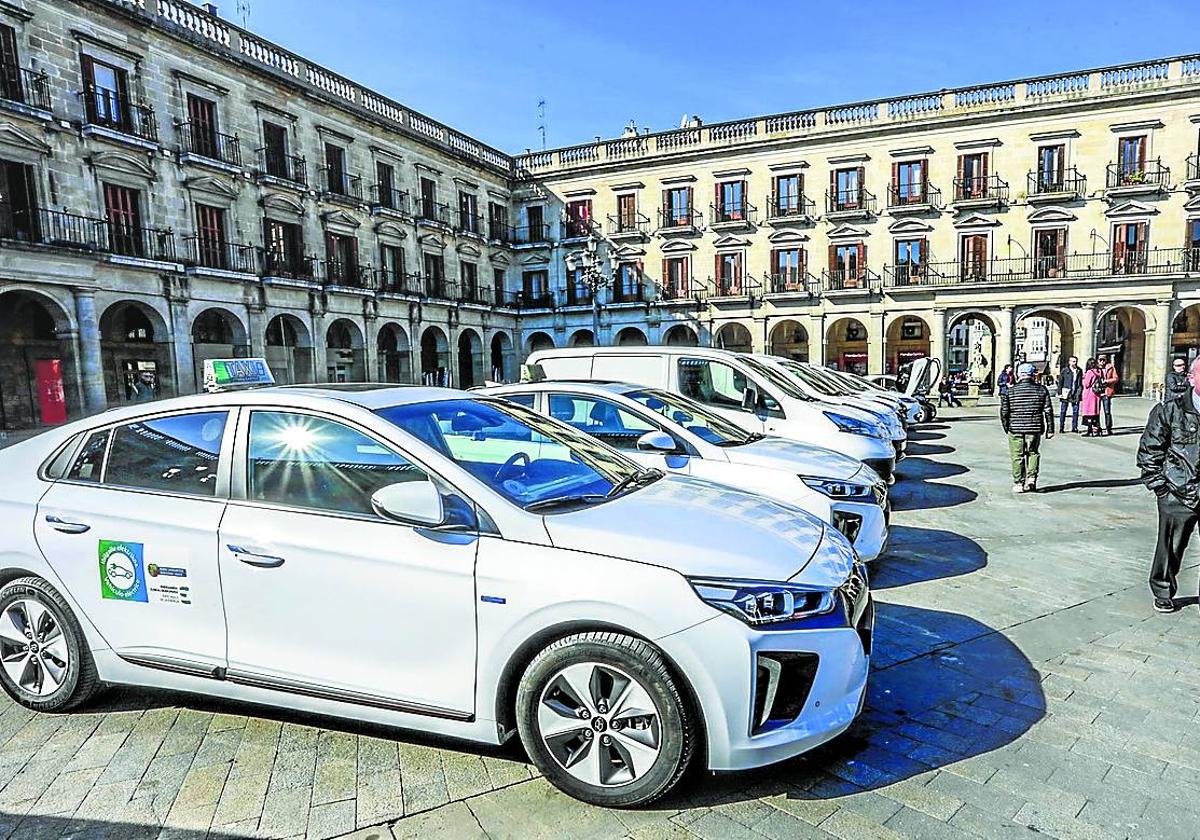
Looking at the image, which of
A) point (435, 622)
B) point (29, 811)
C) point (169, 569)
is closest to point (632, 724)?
point (435, 622)

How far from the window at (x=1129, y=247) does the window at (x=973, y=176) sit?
5920mm

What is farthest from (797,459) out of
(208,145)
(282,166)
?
(282,166)

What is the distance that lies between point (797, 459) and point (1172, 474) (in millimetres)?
2447

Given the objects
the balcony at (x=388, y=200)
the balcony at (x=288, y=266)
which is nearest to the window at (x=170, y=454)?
the balcony at (x=288, y=266)

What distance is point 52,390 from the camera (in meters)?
20.0

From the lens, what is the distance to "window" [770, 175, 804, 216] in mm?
35875

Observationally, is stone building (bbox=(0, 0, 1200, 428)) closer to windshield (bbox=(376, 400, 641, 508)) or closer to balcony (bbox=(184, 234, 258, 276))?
balcony (bbox=(184, 234, 258, 276))

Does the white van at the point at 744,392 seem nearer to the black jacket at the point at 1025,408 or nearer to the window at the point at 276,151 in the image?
the black jacket at the point at 1025,408

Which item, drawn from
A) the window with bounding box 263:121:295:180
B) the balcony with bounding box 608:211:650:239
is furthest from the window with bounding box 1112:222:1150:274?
the window with bounding box 263:121:295:180

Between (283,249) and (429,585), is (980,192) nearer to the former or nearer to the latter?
(283,249)

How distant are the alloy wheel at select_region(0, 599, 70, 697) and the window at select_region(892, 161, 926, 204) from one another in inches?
1469

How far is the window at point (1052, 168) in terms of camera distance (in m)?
31.8

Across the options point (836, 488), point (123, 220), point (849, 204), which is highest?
point (849, 204)

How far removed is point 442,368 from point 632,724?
35.2 m
